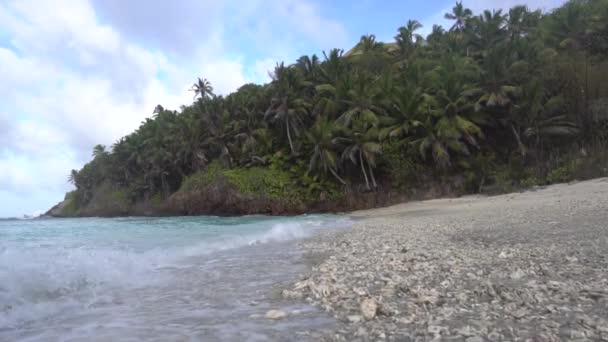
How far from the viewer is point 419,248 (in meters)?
6.55

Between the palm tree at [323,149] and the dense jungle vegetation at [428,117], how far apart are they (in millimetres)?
107

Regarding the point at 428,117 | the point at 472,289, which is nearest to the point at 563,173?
the point at 428,117

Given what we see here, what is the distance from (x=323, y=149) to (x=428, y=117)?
8.40 metres

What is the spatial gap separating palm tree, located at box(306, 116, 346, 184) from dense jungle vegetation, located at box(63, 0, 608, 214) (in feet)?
0.35

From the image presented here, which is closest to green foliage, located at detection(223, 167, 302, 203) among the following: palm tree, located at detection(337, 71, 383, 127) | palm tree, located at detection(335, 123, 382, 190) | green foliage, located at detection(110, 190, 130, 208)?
palm tree, located at detection(335, 123, 382, 190)

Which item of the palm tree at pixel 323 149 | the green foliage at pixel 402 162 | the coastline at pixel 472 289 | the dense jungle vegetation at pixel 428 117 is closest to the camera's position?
the coastline at pixel 472 289

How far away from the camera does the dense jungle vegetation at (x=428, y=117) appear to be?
1022 inches

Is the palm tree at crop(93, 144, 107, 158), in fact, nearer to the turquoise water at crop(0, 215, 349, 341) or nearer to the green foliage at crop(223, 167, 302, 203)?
the green foliage at crop(223, 167, 302, 203)

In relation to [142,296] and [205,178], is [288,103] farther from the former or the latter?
[142,296]

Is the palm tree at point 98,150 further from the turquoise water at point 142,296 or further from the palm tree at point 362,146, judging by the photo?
the turquoise water at point 142,296

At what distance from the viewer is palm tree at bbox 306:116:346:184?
31.0m

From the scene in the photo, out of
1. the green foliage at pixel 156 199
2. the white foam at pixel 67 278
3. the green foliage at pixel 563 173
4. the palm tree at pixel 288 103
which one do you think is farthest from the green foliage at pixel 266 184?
the white foam at pixel 67 278

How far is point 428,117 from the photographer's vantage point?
2884 cm

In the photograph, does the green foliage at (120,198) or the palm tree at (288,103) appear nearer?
the palm tree at (288,103)
